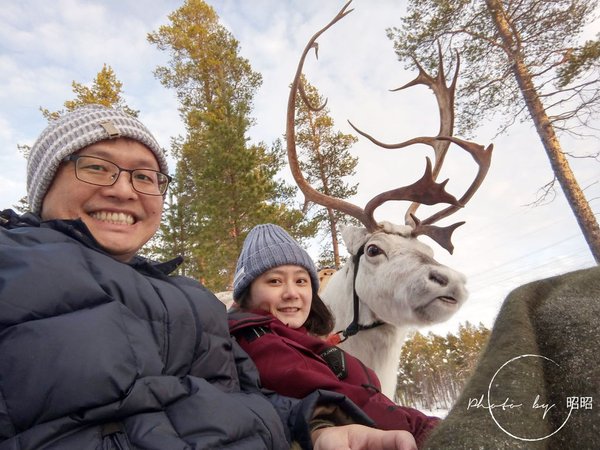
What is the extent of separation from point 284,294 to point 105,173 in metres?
1.33

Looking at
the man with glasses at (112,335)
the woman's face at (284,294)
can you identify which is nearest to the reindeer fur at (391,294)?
the woman's face at (284,294)

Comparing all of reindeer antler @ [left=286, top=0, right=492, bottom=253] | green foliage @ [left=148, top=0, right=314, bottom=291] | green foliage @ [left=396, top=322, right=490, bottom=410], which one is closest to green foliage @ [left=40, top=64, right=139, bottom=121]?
green foliage @ [left=148, top=0, right=314, bottom=291]

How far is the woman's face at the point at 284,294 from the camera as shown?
97.5 inches

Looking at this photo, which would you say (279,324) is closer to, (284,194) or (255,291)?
(255,291)

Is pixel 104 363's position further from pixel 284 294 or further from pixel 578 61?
pixel 578 61

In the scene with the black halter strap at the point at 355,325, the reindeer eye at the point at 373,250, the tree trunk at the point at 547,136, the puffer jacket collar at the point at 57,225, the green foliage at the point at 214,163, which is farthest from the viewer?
the green foliage at the point at 214,163

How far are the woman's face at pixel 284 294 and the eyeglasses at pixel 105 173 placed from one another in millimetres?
1021

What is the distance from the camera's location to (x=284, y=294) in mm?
2521

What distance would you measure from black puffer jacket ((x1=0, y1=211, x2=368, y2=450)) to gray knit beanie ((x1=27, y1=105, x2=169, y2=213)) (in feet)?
0.88

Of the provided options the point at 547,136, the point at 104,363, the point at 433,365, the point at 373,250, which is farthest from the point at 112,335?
the point at 433,365

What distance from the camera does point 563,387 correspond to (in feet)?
2.60

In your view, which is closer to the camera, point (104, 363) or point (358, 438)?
point (104, 363)
